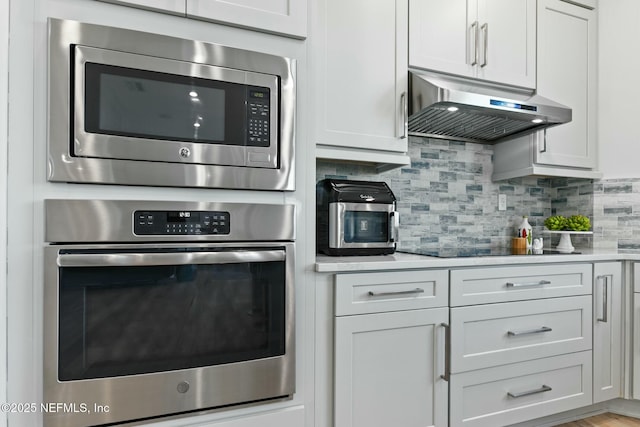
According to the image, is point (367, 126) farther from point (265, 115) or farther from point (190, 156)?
point (190, 156)

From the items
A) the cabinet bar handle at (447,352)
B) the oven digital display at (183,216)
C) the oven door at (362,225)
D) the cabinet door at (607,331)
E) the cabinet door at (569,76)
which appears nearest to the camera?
the oven digital display at (183,216)

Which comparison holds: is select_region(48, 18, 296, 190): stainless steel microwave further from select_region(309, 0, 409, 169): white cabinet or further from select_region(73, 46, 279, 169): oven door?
select_region(309, 0, 409, 169): white cabinet

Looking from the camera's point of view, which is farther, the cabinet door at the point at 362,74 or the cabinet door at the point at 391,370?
the cabinet door at the point at 362,74

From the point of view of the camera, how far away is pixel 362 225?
1.85m

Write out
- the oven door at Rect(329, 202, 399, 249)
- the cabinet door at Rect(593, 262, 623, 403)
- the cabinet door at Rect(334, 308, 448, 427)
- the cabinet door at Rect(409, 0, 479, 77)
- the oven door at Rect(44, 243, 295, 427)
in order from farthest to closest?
the cabinet door at Rect(593, 262, 623, 403)
the cabinet door at Rect(409, 0, 479, 77)
the oven door at Rect(329, 202, 399, 249)
the cabinet door at Rect(334, 308, 448, 427)
the oven door at Rect(44, 243, 295, 427)

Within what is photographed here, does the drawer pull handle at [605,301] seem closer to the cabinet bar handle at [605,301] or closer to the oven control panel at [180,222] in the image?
the cabinet bar handle at [605,301]

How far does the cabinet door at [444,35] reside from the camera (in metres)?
1.94

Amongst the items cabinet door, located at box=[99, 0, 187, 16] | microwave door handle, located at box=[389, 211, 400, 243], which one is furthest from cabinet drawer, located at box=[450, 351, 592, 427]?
cabinet door, located at box=[99, 0, 187, 16]

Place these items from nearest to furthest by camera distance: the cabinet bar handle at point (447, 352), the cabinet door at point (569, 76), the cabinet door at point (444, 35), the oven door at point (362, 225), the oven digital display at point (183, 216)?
the oven digital display at point (183, 216), the cabinet bar handle at point (447, 352), the oven door at point (362, 225), the cabinet door at point (444, 35), the cabinet door at point (569, 76)

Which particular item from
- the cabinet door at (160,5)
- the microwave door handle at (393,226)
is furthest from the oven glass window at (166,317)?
the cabinet door at (160,5)

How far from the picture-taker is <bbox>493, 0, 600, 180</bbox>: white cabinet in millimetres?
2318

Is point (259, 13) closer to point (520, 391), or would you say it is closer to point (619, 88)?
point (520, 391)

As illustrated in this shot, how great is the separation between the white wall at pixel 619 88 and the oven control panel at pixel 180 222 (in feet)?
8.19

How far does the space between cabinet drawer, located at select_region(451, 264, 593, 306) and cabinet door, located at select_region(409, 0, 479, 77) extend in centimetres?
105
